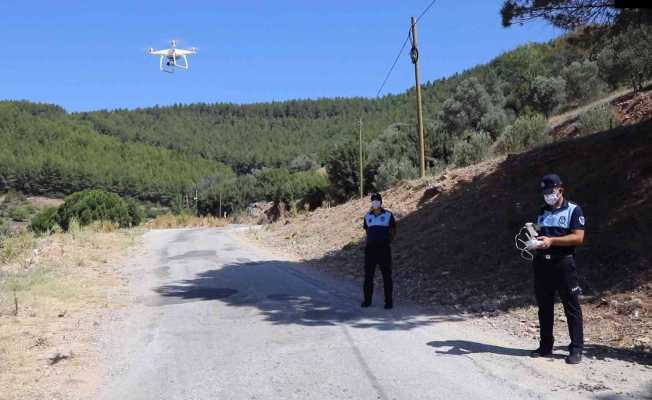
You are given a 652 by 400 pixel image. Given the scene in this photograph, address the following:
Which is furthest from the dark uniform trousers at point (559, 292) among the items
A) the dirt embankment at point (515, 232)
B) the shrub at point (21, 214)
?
the shrub at point (21, 214)

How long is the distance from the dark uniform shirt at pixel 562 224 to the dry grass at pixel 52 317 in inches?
178

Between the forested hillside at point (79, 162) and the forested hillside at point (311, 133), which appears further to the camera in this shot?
the forested hillside at point (79, 162)

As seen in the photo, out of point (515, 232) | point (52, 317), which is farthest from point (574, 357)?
point (52, 317)

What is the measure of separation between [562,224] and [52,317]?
23.3 feet

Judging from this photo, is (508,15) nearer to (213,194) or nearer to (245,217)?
(245,217)

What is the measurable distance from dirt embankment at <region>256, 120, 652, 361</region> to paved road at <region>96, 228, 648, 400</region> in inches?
45.8

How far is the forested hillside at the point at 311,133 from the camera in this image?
24609mm

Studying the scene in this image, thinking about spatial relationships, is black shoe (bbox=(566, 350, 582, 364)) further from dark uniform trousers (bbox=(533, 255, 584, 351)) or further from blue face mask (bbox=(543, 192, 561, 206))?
blue face mask (bbox=(543, 192, 561, 206))

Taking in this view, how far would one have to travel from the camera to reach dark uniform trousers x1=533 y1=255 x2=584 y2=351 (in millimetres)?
5672

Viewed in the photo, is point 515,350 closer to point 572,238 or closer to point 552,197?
point 572,238

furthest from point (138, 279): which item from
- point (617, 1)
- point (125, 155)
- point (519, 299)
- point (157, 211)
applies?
point (125, 155)

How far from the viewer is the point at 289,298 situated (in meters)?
9.95

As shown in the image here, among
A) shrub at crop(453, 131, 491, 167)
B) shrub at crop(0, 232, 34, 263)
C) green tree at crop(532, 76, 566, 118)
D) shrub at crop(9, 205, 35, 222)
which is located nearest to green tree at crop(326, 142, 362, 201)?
green tree at crop(532, 76, 566, 118)

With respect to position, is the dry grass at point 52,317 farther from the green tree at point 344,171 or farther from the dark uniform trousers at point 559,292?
the green tree at point 344,171
